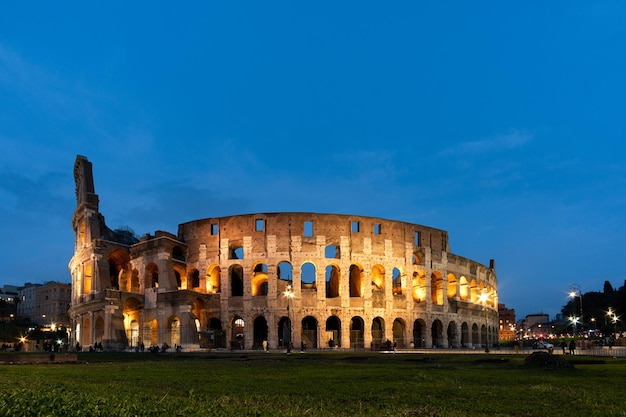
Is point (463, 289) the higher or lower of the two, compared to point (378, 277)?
lower

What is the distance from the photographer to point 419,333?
66.8 m

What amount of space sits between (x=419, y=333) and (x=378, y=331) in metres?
8.59

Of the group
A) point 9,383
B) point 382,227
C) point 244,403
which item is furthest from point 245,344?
point 244,403

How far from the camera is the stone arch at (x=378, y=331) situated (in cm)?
5909

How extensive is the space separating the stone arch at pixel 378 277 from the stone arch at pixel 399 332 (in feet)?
13.4

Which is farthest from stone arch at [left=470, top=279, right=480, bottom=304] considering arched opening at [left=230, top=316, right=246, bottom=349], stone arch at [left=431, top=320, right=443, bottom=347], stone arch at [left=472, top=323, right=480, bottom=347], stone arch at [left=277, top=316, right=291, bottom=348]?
arched opening at [left=230, top=316, right=246, bottom=349]

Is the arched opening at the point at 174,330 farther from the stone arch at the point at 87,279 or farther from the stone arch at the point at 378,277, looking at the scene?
the stone arch at the point at 378,277

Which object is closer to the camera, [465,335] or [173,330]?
[173,330]

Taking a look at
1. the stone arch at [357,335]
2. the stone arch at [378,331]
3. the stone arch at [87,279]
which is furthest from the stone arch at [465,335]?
the stone arch at [87,279]

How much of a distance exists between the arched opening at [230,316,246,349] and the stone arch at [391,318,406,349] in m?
15.5

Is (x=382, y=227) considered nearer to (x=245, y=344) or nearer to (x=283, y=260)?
(x=283, y=260)

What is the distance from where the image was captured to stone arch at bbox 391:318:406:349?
61097mm

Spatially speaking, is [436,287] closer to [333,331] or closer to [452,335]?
[452,335]

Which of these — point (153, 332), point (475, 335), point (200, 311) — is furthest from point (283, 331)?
point (475, 335)
